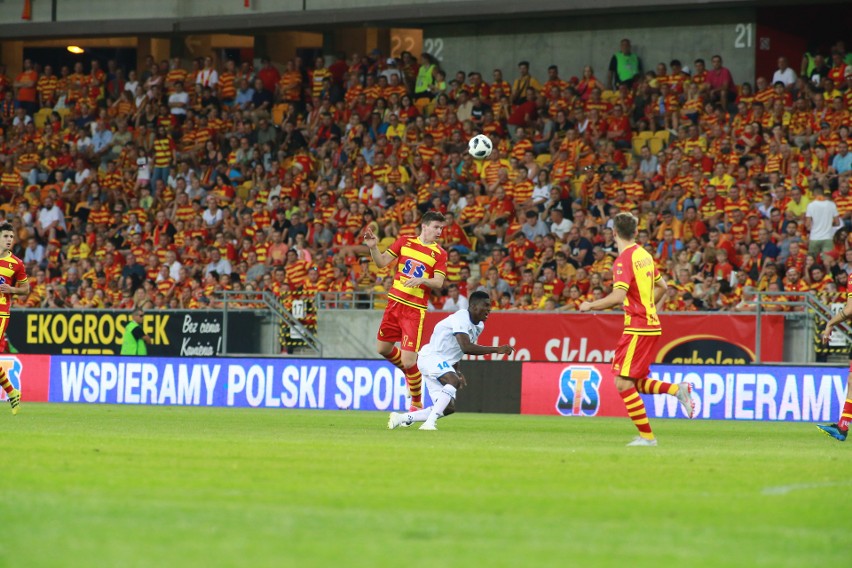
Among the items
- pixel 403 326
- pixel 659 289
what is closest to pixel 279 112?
pixel 403 326

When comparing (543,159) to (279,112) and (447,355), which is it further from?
(447,355)

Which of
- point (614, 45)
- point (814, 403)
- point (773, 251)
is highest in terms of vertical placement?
point (614, 45)

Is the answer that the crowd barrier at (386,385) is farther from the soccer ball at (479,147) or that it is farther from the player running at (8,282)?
the player running at (8,282)

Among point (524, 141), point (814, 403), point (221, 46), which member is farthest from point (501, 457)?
point (221, 46)

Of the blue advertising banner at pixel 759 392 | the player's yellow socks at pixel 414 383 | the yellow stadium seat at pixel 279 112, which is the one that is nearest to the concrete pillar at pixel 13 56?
the yellow stadium seat at pixel 279 112

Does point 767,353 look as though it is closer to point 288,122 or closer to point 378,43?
point 288,122

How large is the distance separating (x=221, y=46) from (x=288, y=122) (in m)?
7.30

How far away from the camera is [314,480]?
29.8 ft

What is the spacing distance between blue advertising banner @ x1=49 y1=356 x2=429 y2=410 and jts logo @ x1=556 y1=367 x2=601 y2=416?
2.33 m

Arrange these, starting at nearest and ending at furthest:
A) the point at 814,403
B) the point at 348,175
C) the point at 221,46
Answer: the point at 814,403 → the point at 348,175 → the point at 221,46

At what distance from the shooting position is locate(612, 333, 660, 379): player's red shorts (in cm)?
1350

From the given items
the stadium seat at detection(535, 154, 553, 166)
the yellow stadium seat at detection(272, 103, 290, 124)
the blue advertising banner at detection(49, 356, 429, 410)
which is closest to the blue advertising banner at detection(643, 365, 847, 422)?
the blue advertising banner at detection(49, 356, 429, 410)

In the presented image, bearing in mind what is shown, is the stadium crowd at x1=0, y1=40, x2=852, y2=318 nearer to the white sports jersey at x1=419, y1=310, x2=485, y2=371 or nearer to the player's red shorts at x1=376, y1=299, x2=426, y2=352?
the player's red shorts at x1=376, y1=299, x2=426, y2=352

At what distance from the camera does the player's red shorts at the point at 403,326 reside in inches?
648
